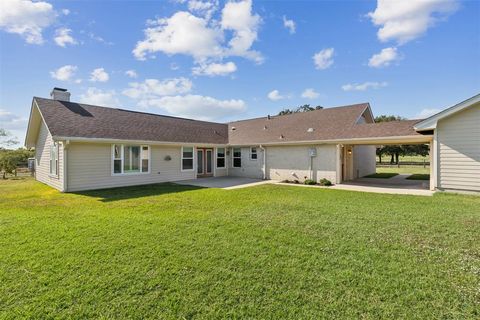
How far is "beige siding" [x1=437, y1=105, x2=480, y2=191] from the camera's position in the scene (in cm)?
952

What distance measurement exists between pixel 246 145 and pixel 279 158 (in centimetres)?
272

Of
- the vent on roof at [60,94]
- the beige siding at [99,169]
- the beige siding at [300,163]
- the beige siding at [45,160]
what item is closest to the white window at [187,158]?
the beige siding at [99,169]

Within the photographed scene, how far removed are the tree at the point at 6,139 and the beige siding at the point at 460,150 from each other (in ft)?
123

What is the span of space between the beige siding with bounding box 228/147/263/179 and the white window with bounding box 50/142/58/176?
10.9m

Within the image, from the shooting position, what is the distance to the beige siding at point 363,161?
17359 mm

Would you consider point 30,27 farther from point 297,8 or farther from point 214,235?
point 214,235

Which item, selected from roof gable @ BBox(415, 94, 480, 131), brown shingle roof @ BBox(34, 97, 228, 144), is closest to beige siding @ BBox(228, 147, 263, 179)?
brown shingle roof @ BBox(34, 97, 228, 144)

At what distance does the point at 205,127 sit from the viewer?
1964 cm

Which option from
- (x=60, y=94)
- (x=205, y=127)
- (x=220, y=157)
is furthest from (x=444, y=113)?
(x=60, y=94)

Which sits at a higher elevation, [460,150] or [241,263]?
[460,150]

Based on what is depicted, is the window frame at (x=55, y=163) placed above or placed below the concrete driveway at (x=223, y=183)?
above

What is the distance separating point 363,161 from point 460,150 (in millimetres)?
9049

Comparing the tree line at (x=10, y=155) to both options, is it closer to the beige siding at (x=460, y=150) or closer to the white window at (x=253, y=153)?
the white window at (x=253, y=153)

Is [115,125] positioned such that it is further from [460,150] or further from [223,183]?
[460,150]
